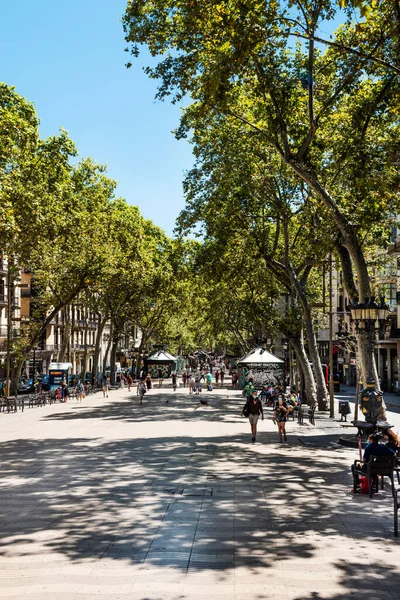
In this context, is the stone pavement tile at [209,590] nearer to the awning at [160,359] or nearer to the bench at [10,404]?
the bench at [10,404]

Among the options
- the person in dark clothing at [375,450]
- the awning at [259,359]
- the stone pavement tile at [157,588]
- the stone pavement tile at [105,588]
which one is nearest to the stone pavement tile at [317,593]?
the stone pavement tile at [157,588]

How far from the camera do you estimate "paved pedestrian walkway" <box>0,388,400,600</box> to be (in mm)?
7008

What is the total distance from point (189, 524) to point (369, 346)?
10.0 m

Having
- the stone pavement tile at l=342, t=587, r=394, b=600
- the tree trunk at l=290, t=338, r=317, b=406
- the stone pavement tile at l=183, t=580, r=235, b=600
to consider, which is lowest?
the stone pavement tile at l=342, t=587, r=394, b=600

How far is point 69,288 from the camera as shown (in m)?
39.7

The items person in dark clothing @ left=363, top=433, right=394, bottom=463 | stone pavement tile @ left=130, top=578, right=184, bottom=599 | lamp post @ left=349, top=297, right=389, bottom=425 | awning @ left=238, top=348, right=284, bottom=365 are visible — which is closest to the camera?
stone pavement tile @ left=130, top=578, right=184, bottom=599

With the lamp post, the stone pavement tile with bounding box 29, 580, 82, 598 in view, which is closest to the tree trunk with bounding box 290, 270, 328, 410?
the lamp post

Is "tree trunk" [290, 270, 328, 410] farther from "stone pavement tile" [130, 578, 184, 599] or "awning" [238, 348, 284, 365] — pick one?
"stone pavement tile" [130, 578, 184, 599]

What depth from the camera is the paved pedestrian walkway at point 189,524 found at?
7.01 meters

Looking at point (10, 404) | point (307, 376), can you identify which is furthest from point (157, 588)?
point (10, 404)

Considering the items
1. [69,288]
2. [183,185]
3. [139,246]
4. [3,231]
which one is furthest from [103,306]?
[3,231]

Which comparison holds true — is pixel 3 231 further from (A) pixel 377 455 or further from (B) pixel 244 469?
(A) pixel 377 455

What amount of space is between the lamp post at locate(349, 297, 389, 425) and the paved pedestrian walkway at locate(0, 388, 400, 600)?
4.58ft

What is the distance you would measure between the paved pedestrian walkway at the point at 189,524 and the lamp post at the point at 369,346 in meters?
1.40
